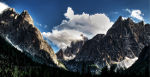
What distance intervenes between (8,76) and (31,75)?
115 feet

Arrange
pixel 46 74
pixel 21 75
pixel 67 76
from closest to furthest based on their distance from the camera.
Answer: pixel 46 74, pixel 67 76, pixel 21 75

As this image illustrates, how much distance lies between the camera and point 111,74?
465 ft

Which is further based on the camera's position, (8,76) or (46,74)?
(8,76)

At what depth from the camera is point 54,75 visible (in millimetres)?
162125

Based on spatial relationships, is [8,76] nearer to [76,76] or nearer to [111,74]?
[76,76]

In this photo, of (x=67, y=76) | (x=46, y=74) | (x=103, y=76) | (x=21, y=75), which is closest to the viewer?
(x=103, y=76)

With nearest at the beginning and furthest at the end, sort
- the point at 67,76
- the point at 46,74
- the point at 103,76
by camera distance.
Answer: the point at 103,76
the point at 46,74
the point at 67,76

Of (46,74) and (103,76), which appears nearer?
(103,76)

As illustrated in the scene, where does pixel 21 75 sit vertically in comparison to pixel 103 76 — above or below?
above

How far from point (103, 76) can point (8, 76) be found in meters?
106

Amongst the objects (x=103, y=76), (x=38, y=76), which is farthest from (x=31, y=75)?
(x=103, y=76)

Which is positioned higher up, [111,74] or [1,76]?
[1,76]

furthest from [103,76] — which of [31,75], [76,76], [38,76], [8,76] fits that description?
[8,76]

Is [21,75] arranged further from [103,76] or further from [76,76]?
[103,76]
